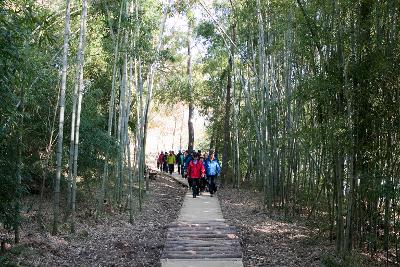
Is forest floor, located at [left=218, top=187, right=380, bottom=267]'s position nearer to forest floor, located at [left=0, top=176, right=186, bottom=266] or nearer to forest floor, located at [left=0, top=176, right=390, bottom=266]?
forest floor, located at [left=0, top=176, right=390, bottom=266]

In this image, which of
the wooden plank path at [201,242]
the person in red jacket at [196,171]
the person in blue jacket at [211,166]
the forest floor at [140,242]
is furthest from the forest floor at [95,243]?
the person in blue jacket at [211,166]

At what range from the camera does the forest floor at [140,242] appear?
17.7ft

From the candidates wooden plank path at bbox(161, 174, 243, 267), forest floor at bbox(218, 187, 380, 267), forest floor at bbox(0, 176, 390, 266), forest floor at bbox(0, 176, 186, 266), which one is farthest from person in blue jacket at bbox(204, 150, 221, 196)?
wooden plank path at bbox(161, 174, 243, 267)

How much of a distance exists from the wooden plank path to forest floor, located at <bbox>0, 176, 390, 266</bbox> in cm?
21

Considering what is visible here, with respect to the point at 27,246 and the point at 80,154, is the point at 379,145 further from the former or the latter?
the point at 80,154

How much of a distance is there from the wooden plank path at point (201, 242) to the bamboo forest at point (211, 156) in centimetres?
3

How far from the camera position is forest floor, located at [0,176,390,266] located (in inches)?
212

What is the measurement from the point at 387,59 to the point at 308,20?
1.18 m

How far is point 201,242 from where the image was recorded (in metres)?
6.12

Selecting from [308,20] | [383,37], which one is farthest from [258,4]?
[383,37]

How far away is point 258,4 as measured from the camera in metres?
8.88

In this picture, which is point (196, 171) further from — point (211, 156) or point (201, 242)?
point (201, 242)

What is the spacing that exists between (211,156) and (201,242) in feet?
14.9

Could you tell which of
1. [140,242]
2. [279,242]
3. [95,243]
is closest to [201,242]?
[140,242]
